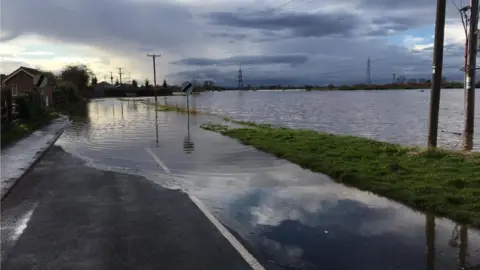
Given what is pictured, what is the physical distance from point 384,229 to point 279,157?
7271mm

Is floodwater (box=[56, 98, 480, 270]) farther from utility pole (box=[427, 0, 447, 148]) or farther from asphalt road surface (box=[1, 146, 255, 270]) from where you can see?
utility pole (box=[427, 0, 447, 148])

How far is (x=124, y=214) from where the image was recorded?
7.86m

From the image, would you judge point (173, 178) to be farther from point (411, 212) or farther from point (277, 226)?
point (411, 212)

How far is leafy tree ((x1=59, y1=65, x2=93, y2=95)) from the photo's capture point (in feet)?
354

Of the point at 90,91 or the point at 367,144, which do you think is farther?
the point at 90,91

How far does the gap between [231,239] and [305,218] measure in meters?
1.51

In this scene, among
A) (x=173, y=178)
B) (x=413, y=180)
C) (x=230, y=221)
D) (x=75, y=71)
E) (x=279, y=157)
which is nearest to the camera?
(x=230, y=221)

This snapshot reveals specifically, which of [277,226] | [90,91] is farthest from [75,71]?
[277,226]

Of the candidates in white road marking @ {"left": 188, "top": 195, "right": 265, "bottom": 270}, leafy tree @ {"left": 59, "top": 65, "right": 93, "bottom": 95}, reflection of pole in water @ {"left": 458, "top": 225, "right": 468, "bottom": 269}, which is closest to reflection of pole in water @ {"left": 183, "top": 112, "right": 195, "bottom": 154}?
white road marking @ {"left": 188, "top": 195, "right": 265, "bottom": 270}

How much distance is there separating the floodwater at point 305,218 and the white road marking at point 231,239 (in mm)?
104

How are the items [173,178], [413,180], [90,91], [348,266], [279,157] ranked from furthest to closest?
1. [90,91]
2. [279,157]
3. [173,178]
4. [413,180]
5. [348,266]

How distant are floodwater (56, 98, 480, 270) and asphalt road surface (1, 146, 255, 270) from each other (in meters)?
0.50

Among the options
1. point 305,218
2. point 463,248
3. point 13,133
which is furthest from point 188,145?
point 463,248

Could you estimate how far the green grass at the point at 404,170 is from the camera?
314 inches
